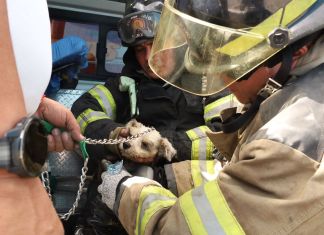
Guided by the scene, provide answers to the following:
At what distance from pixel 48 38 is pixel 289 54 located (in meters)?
0.78

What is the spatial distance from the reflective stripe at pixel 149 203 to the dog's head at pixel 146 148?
61cm

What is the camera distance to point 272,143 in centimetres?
110

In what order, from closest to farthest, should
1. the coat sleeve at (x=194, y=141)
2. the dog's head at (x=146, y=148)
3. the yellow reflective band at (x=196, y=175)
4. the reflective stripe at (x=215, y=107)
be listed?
the yellow reflective band at (x=196, y=175), the dog's head at (x=146, y=148), the coat sleeve at (x=194, y=141), the reflective stripe at (x=215, y=107)

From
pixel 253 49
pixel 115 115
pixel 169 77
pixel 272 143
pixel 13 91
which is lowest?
pixel 115 115

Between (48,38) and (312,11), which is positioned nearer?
(48,38)

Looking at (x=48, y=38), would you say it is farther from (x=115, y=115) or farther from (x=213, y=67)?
(x=115, y=115)

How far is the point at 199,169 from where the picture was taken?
2.16 meters

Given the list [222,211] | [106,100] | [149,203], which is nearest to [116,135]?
[106,100]

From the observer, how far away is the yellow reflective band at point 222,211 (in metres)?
1.12

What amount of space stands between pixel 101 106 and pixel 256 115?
5.37 ft

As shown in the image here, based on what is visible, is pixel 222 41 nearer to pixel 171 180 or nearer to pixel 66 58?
pixel 171 180

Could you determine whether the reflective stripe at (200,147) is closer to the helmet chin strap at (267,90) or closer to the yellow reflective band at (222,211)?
the helmet chin strap at (267,90)

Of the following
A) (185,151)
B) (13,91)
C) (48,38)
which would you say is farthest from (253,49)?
(185,151)

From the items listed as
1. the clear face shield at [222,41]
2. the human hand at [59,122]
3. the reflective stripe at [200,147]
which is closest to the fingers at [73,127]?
the human hand at [59,122]
